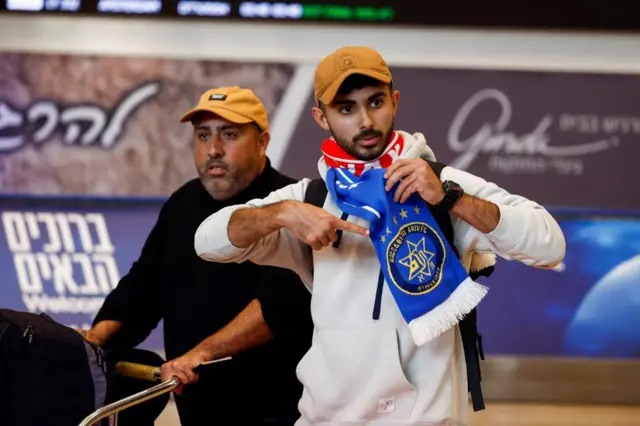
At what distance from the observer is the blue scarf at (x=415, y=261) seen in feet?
7.95


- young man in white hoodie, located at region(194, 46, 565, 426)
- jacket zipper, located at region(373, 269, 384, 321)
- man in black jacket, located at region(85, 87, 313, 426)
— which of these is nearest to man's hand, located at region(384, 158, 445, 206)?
young man in white hoodie, located at region(194, 46, 565, 426)

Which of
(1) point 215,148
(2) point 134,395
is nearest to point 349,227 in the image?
(2) point 134,395

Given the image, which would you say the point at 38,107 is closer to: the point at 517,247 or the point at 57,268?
the point at 57,268

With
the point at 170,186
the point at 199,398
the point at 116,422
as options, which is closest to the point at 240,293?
the point at 199,398

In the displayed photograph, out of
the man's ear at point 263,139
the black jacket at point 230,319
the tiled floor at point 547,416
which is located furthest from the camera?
the tiled floor at point 547,416

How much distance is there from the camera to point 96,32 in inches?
297

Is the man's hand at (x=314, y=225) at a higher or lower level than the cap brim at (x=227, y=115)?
lower

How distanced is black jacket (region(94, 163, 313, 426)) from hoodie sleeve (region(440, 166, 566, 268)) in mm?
820

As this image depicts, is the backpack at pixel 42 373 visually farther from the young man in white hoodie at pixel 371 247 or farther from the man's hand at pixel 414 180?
the man's hand at pixel 414 180

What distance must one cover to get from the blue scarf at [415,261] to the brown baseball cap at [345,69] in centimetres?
23

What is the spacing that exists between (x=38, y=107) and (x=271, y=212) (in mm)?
5410

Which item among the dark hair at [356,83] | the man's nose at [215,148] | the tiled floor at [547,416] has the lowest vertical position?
the tiled floor at [547,416]
